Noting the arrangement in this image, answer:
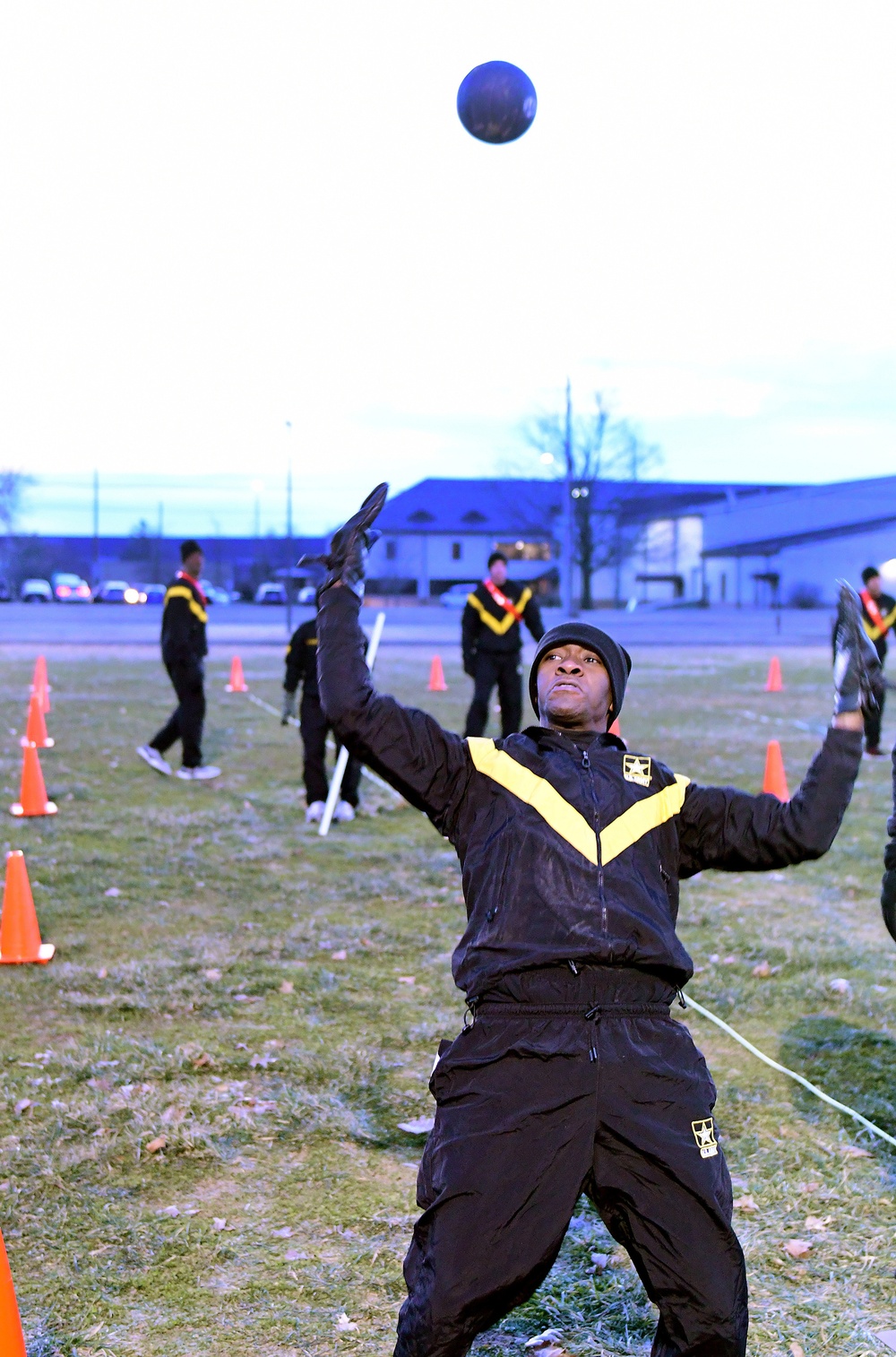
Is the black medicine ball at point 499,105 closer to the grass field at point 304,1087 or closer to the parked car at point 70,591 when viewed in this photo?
the grass field at point 304,1087

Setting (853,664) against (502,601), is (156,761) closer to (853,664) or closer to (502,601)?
(502,601)

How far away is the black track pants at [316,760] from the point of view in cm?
976

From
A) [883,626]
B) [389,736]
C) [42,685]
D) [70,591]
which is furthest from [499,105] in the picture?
[70,591]

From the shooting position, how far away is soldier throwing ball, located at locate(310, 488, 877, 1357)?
2.51 m

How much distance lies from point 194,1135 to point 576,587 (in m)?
71.2

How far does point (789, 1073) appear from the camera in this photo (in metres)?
5.01

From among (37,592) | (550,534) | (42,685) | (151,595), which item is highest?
(550,534)

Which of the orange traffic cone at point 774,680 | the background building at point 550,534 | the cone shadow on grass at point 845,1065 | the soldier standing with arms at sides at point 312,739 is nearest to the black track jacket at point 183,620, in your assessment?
the soldier standing with arms at sides at point 312,739

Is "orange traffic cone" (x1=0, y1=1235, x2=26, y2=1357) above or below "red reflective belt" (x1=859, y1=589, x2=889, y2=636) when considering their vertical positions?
below

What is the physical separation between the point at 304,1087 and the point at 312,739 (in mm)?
5255

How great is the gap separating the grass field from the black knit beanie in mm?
1726

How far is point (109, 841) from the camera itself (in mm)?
9320

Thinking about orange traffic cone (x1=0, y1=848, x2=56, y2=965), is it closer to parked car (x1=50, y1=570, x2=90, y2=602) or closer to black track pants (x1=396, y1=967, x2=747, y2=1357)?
black track pants (x1=396, y1=967, x2=747, y2=1357)

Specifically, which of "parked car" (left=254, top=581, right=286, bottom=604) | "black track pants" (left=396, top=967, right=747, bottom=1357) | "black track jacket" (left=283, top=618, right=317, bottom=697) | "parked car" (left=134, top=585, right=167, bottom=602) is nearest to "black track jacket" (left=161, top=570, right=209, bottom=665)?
"black track jacket" (left=283, top=618, right=317, bottom=697)
